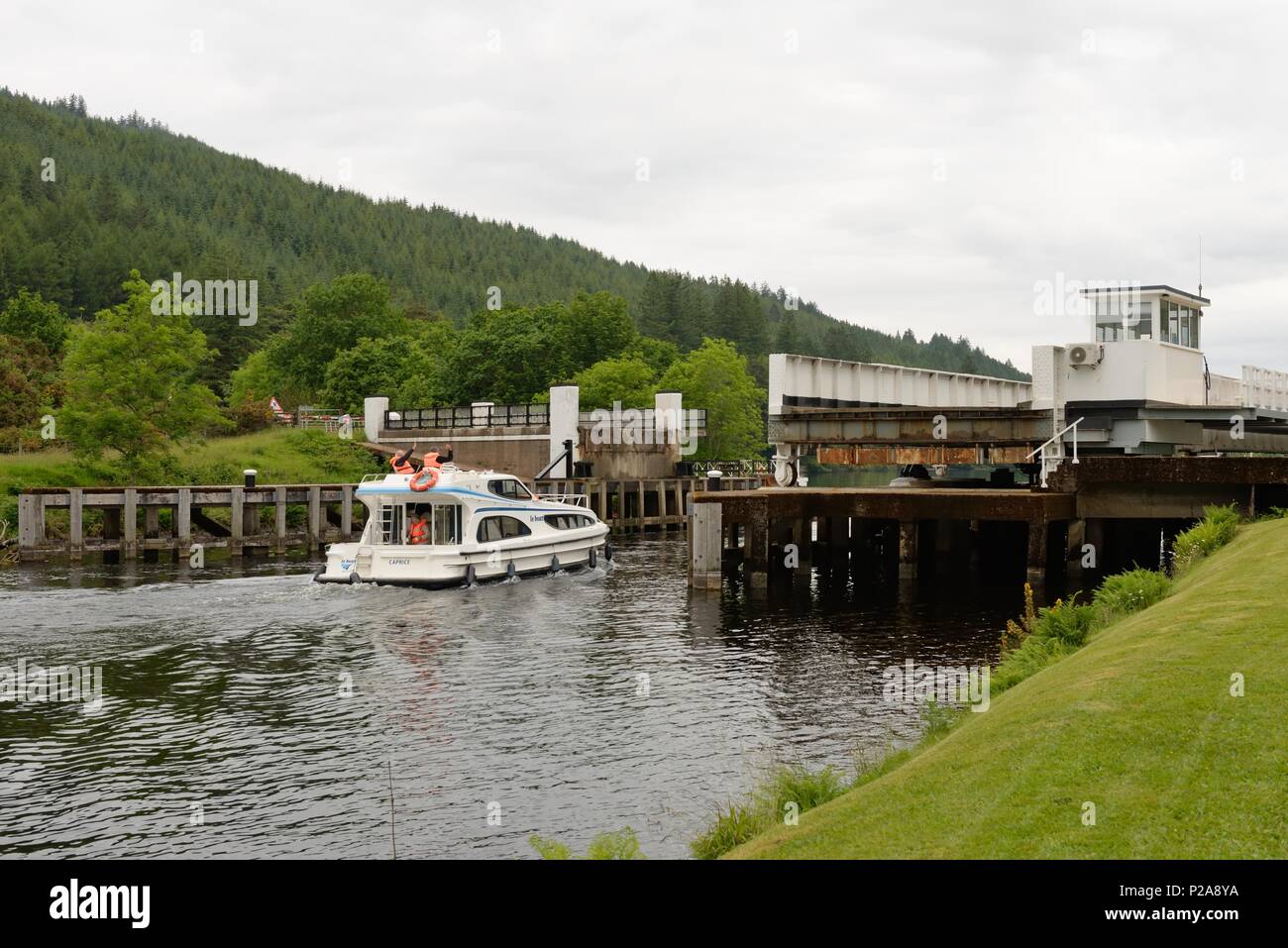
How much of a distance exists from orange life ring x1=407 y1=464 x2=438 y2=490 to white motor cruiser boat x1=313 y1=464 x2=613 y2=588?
0.05m

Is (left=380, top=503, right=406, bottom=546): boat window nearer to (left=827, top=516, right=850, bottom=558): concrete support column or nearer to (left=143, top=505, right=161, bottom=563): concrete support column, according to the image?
Result: (left=143, top=505, right=161, bottom=563): concrete support column

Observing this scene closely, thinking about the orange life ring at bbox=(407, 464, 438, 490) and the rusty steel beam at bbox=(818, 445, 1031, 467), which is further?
the rusty steel beam at bbox=(818, 445, 1031, 467)

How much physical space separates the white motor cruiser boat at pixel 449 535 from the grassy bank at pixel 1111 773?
27.9m

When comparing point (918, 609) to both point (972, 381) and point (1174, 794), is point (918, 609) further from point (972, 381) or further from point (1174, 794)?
point (1174, 794)

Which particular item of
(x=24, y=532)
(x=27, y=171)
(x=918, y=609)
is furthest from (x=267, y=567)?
(x=27, y=171)

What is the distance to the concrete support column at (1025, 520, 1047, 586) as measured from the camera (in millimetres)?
37844

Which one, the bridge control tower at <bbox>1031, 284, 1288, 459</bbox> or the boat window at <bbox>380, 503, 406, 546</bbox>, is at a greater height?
the bridge control tower at <bbox>1031, 284, 1288, 459</bbox>

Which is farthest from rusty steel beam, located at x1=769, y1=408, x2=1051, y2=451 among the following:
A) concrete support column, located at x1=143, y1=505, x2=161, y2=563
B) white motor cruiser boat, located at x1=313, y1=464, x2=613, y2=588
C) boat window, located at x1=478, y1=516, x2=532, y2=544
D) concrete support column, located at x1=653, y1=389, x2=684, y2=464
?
concrete support column, located at x1=653, y1=389, x2=684, y2=464

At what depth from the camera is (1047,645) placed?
21016 mm

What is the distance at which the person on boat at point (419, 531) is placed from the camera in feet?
143

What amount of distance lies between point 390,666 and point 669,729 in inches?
365

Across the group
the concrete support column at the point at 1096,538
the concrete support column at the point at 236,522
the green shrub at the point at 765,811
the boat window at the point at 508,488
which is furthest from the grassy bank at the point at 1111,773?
the concrete support column at the point at 236,522

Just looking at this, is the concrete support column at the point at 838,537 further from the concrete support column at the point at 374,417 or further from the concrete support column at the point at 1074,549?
the concrete support column at the point at 374,417
